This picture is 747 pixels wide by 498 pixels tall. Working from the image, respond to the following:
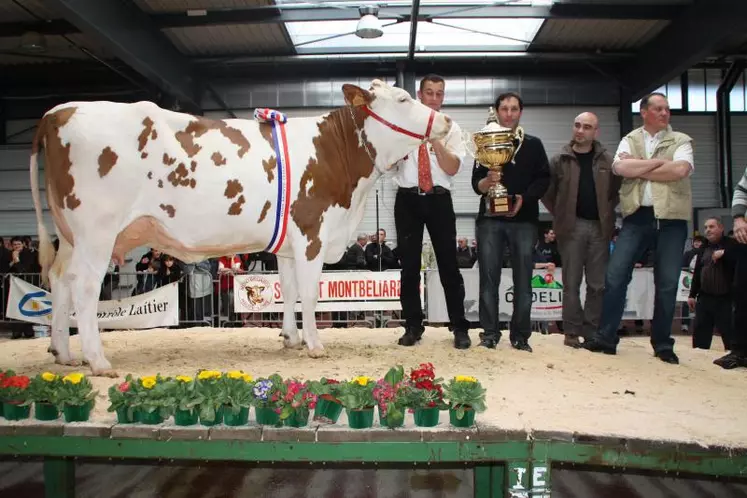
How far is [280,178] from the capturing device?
4883 millimetres

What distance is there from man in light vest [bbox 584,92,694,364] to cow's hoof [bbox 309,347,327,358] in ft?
8.18

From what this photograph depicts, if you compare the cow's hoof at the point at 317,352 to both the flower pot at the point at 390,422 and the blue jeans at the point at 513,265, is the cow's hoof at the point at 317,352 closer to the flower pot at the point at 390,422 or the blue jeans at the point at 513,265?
the blue jeans at the point at 513,265

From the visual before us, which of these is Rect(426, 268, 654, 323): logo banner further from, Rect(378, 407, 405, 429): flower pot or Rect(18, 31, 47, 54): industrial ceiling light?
Rect(18, 31, 47, 54): industrial ceiling light

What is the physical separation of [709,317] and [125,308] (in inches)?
318

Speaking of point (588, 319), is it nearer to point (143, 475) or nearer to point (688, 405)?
point (688, 405)

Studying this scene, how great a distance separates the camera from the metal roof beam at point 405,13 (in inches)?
513

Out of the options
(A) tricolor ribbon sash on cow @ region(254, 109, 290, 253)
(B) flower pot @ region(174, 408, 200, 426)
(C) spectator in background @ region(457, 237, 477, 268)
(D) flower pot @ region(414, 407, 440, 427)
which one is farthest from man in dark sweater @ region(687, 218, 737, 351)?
(B) flower pot @ region(174, 408, 200, 426)

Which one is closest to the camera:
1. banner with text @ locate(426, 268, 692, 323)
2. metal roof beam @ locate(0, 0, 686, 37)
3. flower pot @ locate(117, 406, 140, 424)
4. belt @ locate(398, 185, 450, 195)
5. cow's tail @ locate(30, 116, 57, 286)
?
flower pot @ locate(117, 406, 140, 424)

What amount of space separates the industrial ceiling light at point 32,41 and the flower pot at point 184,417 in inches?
530

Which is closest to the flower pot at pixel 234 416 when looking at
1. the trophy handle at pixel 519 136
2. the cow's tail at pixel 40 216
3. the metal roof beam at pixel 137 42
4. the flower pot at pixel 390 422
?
the flower pot at pixel 390 422

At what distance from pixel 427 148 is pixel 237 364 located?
2.47 m

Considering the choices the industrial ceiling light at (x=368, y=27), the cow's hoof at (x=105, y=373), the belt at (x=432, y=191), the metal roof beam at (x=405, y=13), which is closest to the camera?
the cow's hoof at (x=105, y=373)

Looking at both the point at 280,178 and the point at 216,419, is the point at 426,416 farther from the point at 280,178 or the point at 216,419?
the point at 280,178

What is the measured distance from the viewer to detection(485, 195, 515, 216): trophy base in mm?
5156
